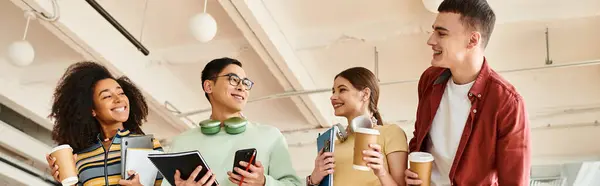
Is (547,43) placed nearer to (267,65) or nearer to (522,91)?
(522,91)

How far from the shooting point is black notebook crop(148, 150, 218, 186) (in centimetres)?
251

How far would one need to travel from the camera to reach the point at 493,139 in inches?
95.9

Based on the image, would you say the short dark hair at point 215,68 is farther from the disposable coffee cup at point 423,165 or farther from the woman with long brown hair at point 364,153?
the disposable coffee cup at point 423,165

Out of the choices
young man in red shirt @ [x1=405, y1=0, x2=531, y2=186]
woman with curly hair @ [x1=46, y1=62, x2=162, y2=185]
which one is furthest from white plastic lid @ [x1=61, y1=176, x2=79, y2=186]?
young man in red shirt @ [x1=405, y1=0, x2=531, y2=186]

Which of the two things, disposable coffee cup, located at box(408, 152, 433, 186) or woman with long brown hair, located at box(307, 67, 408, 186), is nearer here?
disposable coffee cup, located at box(408, 152, 433, 186)

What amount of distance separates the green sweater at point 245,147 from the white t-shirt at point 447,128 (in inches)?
23.6

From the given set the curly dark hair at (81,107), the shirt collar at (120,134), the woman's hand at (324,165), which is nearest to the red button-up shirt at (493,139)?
the woman's hand at (324,165)

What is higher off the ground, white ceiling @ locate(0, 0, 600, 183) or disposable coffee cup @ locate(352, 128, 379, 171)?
white ceiling @ locate(0, 0, 600, 183)

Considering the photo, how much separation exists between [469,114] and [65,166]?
1.59 meters

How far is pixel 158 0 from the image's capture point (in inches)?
254

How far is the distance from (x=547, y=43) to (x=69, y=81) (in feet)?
15.9

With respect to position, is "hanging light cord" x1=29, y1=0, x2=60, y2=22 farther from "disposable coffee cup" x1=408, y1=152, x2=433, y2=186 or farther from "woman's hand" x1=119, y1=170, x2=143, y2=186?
"disposable coffee cup" x1=408, y1=152, x2=433, y2=186

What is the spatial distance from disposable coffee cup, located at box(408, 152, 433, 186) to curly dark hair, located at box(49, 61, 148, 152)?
4.63 feet

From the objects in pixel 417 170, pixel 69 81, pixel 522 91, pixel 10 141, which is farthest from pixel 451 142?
pixel 10 141
